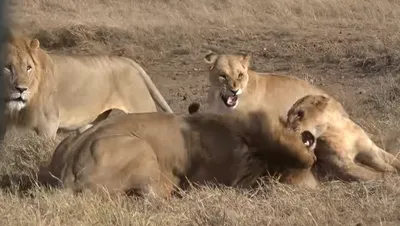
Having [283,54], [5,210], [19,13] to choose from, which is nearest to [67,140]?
[5,210]

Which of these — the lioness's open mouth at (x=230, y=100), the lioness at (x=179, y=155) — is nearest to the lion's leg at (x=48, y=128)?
the lioness's open mouth at (x=230, y=100)

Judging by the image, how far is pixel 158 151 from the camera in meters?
6.04

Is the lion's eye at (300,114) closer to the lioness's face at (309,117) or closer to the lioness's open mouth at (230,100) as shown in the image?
the lioness's face at (309,117)

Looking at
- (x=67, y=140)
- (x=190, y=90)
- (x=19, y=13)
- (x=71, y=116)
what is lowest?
(x=19, y=13)

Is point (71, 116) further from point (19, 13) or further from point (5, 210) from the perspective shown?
point (19, 13)

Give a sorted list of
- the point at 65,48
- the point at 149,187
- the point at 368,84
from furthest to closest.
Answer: the point at 65,48
the point at 368,84
the point at 149,187

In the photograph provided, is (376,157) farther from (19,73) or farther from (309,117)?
(19,73)

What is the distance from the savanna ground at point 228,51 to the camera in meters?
5.18

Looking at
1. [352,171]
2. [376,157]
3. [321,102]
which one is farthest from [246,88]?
[352,171]

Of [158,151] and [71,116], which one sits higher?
[158,151]

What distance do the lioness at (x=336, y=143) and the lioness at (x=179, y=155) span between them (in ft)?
0.30

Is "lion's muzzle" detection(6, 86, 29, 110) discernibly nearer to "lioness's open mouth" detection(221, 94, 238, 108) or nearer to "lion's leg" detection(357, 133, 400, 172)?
"lioness's open mouth" detection(221, 94, 238, 108)

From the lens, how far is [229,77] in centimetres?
937

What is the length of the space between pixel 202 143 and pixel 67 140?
0.86 metres
